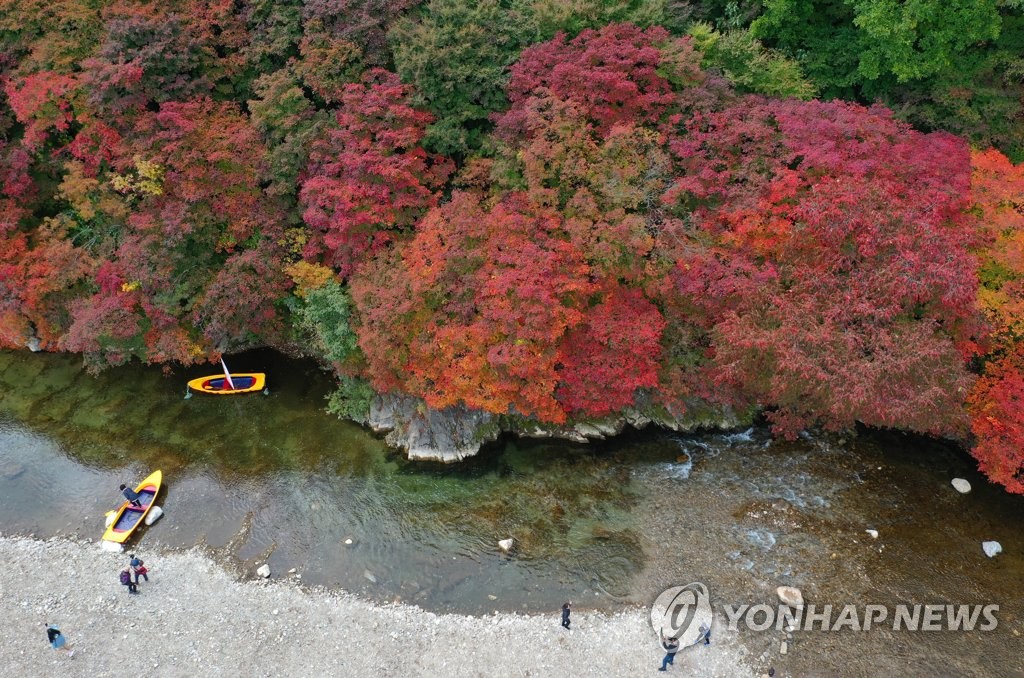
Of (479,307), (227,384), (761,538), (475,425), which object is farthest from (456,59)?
(761,538)

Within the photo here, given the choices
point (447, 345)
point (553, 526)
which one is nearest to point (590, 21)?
point (447, 345)

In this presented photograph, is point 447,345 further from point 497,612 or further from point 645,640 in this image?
point 645,640

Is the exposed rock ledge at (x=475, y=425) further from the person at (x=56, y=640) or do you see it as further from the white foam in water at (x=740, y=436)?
the person at (x=56, y=640)

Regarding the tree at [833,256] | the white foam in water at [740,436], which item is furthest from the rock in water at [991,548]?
the white foam in water at [740,436]

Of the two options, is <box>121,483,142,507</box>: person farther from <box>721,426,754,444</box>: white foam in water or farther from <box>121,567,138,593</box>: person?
<box>721,426,754,444</box>: white foam in water

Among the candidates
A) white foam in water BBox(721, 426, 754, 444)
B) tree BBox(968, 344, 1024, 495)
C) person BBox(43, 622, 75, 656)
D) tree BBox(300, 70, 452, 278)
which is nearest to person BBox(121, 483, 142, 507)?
person BBox(43, 622, 75, 656)

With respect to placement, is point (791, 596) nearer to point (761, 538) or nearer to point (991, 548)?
point (761, 538)

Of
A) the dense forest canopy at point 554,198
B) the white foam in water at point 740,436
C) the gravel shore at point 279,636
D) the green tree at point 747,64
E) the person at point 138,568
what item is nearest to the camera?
the gravel shore at point 279,636
